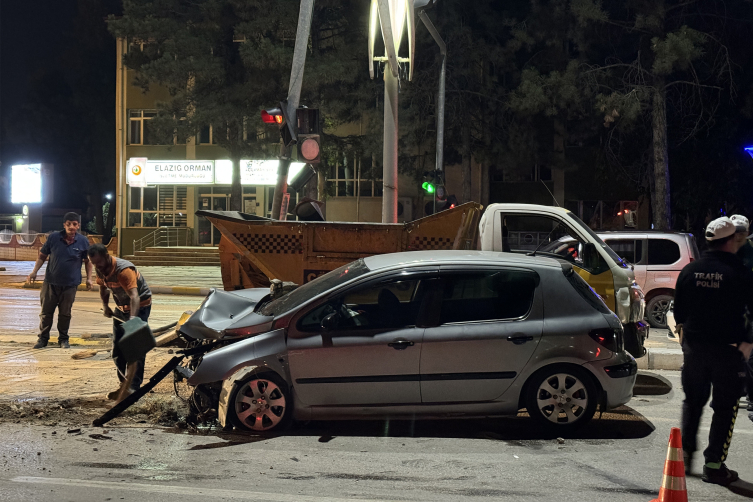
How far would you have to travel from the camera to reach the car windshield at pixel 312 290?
6341 millimetres

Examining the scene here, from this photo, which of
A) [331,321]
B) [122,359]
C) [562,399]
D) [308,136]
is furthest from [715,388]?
[308,136]

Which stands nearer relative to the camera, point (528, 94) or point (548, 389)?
point (548, 389)

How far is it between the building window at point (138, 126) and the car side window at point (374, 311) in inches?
1350

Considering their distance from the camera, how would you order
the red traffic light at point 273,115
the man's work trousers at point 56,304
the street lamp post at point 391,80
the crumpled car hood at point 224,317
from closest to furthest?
the crumpled car hood at point 224,317
the man's work trousers at point 56,304
the red traffic light at point 273,115
the street lamp post at point 391,80

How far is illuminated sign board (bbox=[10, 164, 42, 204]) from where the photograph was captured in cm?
5262

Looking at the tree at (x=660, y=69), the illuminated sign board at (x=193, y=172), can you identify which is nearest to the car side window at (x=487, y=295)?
the tree at (x=660, y=69)

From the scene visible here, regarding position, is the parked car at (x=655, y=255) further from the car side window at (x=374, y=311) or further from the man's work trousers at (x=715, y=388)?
the man's work trousers at (x=715, y=388)

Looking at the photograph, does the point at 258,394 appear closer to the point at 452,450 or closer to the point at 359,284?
the point at 359,284

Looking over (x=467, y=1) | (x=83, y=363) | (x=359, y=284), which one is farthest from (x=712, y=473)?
(x=467, y=1)

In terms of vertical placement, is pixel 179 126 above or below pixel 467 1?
below

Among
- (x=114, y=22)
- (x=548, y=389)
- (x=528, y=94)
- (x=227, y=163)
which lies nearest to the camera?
(x=548, y=389)

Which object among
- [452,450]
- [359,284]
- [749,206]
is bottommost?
[452,450]

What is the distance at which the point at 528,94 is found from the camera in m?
28.1

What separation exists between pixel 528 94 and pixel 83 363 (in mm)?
22153
